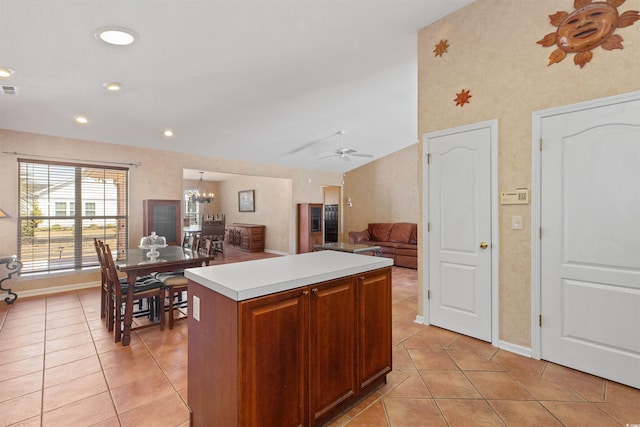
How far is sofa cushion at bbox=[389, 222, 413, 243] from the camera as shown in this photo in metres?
7.38

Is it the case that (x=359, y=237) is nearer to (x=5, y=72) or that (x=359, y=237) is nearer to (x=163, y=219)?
(x=163, y=219)

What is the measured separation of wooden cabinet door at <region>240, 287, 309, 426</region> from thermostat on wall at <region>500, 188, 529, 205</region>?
7.09ft

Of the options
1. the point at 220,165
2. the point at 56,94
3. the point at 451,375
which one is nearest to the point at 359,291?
the point at 451,375

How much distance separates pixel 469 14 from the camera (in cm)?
291

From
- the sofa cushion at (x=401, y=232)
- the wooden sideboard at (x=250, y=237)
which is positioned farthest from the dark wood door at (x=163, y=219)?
the sofa cushion at (x=401, y=232)

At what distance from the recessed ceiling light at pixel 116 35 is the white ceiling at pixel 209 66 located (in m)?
0.06

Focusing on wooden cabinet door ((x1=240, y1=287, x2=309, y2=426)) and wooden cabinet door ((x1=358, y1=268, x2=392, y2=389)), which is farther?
wooden cabinet door ((x1=358, y1=268, x2=392, y2=389))

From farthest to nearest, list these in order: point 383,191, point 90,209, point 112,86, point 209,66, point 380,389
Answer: point 383,191 → point 90,209 → point 112,86 → point 209,66 → point 380,389

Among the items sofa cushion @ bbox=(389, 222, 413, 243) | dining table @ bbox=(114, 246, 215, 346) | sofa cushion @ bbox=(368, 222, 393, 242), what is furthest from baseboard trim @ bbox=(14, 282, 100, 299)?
sofa cushion @ bbox=(389, 222, 413, 243)

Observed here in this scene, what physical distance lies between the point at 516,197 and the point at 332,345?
6.97 ft

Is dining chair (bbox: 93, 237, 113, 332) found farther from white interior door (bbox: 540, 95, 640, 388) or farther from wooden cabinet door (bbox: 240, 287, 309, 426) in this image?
white interior door (bbox: 540, 95, 640, 388)

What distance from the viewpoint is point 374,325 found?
201 cm

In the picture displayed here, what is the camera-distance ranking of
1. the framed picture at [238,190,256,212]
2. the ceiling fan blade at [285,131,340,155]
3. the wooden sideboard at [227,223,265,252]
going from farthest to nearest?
the framed picture at [238,190,256,212], the wooden sideboard at [227,223,265,252], the ceiling fan blade at [285,131,340,155]

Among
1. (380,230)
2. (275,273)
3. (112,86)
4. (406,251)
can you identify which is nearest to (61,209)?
(112,86)
